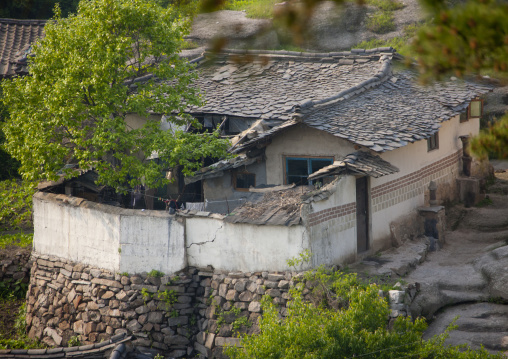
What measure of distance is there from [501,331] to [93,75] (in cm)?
877

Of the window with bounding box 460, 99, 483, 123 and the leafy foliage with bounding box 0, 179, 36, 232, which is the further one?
the window with bounding box 460, 99, 483, 123

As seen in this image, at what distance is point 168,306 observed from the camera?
39.4 feet

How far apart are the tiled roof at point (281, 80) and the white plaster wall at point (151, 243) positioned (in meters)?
4.33

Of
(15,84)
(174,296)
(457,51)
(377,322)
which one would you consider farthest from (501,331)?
(15,84)

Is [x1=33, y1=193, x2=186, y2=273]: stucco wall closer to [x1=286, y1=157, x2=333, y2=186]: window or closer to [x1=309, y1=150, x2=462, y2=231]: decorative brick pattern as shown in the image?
[x1=309, y1=150, x2=462, y2=231]: decorative brick pattern

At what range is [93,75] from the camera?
1260cm

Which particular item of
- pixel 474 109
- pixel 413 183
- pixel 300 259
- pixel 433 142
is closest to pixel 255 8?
pixel 474 109

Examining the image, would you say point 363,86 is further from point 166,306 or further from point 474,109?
point 166,306

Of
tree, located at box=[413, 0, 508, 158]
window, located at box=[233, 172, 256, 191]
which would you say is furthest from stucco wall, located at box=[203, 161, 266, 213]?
tree, located at box=[413, 0, 508, 158]

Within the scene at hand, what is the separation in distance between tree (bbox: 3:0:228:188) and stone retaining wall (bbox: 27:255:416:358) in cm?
207

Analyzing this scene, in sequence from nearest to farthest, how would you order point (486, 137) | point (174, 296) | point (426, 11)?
point (426, 11) → point (486, 137) → point (174, 296)

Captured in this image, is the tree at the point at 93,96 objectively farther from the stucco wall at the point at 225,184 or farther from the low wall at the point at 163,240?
the stucco wall at the point at 225,184

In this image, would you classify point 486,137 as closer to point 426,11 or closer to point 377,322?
point 426,11

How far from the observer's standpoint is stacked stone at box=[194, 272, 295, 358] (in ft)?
36.6
